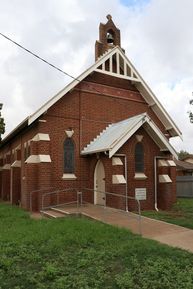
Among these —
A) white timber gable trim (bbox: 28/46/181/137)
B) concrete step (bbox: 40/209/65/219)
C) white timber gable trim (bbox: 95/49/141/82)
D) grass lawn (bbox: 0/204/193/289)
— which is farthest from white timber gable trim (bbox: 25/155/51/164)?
grass lawn (bbox: 0/204/193/289)

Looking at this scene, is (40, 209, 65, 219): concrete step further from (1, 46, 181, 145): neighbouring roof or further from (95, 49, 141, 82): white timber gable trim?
(95, 49, 141, 82): white timber gable trim

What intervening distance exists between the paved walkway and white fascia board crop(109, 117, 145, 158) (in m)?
2.58

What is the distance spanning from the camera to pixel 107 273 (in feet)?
21.4

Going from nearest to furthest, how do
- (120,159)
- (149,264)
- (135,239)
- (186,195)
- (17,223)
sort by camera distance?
1. (149,264)
2. (135,239)
3. (17,223)
4. (120,159)
5. (186,195)

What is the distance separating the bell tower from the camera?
20.7 metres

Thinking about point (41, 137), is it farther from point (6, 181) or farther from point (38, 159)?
point (6, 181)

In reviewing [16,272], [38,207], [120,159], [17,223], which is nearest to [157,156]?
[120,159]

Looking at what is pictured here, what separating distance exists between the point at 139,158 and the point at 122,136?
2.29 m

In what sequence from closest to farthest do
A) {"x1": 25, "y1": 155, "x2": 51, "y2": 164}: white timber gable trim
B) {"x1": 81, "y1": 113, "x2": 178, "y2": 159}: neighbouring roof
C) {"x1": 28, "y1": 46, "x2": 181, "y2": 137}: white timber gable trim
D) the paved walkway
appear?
the paved walkway < {"x1": 81, "y1": 113, "x2": 178, "y2": 159}: neighbouring roof < {"x1": 25, "y1": 155, "x2": 51, "y2": 164}: white timber gable trim < {"x1": 28, "y1": 46, "x2": 181, "y2": 137}: white timber gable trim

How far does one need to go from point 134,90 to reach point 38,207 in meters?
9.14

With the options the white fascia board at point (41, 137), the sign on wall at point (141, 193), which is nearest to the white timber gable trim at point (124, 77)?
the white fascia board at point (41, 137)

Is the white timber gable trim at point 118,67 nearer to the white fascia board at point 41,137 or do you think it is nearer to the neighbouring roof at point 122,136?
the neighbouring roof at point 122,136

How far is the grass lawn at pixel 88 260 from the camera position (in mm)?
5996

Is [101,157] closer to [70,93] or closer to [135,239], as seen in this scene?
[70,93]
